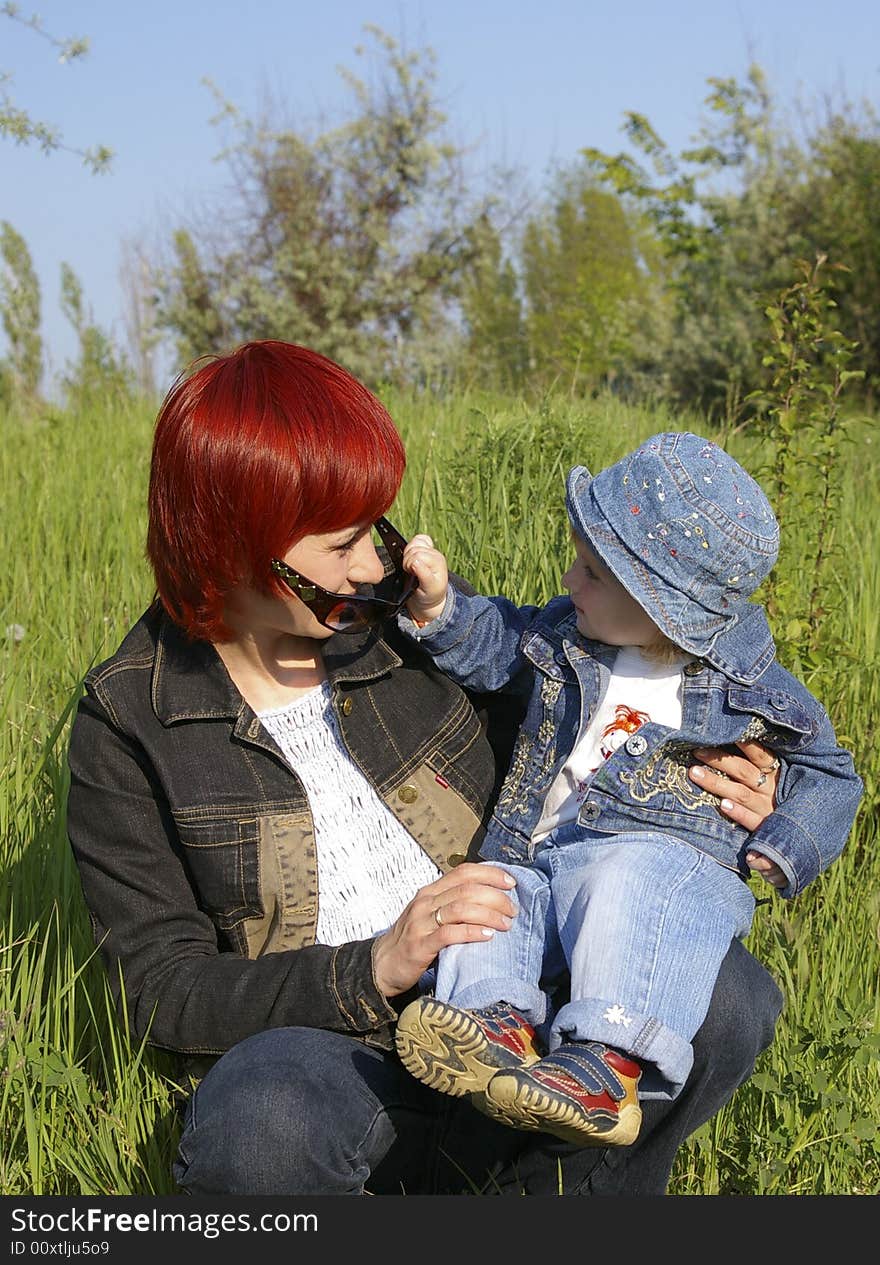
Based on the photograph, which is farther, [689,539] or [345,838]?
[345,838]

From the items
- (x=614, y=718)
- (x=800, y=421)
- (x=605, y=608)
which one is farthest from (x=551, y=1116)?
(x=800, y=421)

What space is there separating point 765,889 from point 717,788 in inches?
37.5

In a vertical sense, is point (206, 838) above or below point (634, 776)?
below

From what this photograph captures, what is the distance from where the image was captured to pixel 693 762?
86.4 inches

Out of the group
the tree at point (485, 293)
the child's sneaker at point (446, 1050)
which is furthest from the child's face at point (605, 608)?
the tree at point (485, 293)

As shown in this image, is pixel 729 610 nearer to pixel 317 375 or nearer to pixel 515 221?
pixel 317 375

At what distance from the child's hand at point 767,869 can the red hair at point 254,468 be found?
87 centimetres

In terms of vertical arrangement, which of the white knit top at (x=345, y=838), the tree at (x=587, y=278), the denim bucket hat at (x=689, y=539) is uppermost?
the denim bucket hat at (x=689, y=539)

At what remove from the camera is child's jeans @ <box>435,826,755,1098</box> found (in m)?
1.85

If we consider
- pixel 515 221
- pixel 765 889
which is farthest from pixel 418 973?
pixel 515 221

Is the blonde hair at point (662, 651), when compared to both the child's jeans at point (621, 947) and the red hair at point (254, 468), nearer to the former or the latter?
the child's jeans at point (621, 947)

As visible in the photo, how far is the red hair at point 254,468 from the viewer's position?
219 centimetres

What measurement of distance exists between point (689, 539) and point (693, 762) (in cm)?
38

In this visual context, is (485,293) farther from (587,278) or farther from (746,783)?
(746,783)
